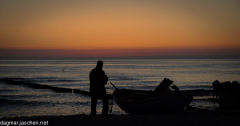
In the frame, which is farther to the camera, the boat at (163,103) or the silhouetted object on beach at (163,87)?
the silhouetted object on beach at (163,87)

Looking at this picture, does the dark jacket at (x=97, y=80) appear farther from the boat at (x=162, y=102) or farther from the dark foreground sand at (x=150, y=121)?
the boat at (x=162, y=102)

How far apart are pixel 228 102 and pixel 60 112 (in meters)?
10.6

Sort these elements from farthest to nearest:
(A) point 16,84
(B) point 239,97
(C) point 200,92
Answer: (A) point 16,84 < (C) point 200,92 < (B) point 239,97

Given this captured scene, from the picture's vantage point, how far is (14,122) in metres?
7.98

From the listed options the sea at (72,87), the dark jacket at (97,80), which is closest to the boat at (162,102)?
the sea at (72,87)

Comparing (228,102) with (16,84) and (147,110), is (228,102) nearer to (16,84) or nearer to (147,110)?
(147,110)

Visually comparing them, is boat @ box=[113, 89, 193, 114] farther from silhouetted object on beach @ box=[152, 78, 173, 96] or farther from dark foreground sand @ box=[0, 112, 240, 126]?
dark foreground sand @ box=[0, 112, 240, 126]

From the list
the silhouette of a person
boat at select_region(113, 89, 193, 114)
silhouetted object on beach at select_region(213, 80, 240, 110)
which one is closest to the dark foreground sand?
silhouetted object on beach at select_region(213, 80, 240, 110)

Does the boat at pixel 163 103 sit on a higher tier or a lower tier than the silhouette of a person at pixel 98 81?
lower

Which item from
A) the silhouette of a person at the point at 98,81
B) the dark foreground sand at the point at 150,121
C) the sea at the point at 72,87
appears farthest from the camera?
the sea at the point at 72,87

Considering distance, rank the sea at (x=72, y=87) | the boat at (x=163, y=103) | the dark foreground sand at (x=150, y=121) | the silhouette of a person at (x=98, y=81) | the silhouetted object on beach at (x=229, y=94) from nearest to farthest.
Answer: the dark foreground sand at (x=150, y=121) < the silhouetted object on beach at (x=229, y=94) < the silhouette of a person at (x=98, y=81) < the boat at (x=163, y=103) < the sea at (x=72, y=87)

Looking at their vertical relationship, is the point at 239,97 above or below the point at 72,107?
above

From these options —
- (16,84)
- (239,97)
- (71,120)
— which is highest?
(239,97)

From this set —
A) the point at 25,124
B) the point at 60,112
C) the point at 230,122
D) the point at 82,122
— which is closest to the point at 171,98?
the point at 230,122
